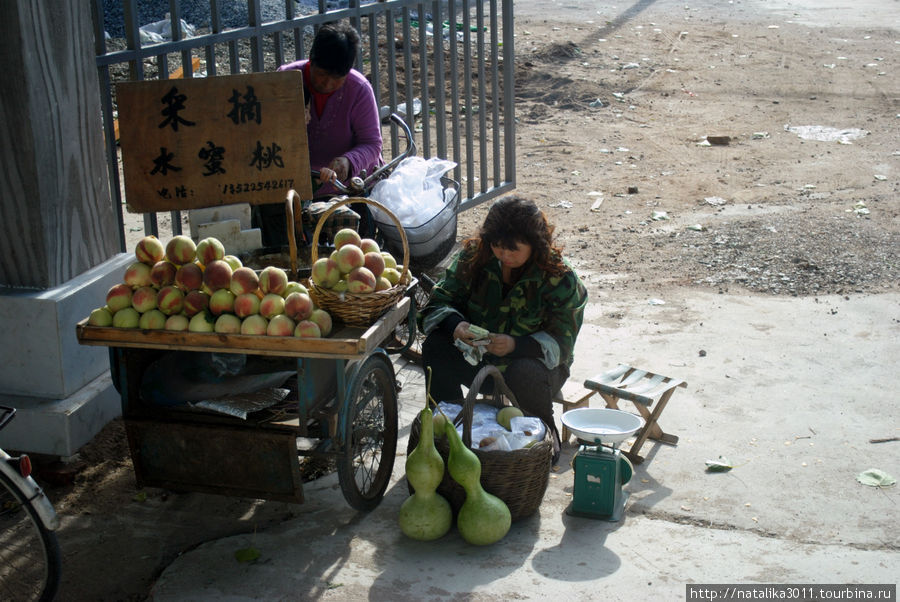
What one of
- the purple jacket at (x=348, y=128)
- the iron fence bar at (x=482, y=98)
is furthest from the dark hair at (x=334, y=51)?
the iron fence bar at (x=482, y=98)

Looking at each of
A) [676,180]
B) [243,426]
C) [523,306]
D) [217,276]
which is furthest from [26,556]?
[676,180]

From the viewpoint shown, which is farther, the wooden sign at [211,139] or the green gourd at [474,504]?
the wooden sign at [211,139]

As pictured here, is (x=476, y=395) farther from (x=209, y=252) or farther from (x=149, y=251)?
(x=149, y=251)

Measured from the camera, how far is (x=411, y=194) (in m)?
5.40

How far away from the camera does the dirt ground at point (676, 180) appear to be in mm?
3986

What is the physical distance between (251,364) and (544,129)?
8.13 metres

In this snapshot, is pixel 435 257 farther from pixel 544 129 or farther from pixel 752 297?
pixel 544 129

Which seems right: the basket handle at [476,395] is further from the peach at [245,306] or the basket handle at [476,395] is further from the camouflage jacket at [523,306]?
the peach at [245,306]

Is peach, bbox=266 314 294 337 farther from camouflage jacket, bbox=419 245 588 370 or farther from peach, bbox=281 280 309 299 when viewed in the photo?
camouflage jacket, bbox=419 245 588 370

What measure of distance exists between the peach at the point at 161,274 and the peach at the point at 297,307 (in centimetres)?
48

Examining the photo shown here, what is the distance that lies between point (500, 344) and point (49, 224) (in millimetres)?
2076

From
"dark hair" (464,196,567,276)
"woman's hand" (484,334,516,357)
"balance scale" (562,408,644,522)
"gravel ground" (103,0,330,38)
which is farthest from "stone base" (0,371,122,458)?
"gravel ground" (103,0,330,38)

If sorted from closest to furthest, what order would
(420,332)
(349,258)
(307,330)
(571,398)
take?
(307,330), (349,258), (571,398), (420,332)

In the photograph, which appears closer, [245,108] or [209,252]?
[209,252]
